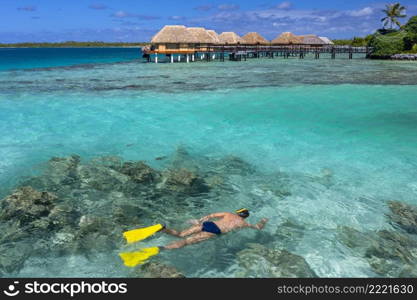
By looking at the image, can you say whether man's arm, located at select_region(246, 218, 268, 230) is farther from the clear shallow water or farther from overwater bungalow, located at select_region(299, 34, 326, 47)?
overwater bungalow, located at select_region(299, 34, 326, 47)

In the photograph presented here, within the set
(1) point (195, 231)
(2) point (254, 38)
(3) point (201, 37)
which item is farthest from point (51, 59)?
(1) point (195, 231)

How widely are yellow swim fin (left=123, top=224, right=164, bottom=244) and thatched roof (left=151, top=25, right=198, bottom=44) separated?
4337cm

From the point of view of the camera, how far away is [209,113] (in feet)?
57.1

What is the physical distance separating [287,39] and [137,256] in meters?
63.8

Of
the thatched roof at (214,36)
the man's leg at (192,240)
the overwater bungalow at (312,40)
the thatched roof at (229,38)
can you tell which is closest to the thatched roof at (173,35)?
the thatched roof at (214,36)

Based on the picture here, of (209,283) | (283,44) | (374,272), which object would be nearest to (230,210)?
(209,283)

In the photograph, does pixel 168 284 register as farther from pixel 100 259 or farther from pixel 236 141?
pixel 236 141

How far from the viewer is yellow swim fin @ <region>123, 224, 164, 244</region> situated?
629 cm

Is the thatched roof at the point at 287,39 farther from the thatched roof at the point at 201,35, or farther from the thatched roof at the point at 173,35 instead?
the thatched roof at the point at 173,35

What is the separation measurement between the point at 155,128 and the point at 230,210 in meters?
8.02

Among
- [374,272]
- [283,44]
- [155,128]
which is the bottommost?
[374,272]

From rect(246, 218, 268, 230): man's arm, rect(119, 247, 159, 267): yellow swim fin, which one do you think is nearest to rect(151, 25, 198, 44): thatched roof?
rect(246, 218, 268, 230): man's arm

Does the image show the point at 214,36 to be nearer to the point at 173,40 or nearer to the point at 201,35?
the point at 201,35

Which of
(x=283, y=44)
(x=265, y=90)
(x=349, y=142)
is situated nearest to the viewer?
(x=349, y=142)
